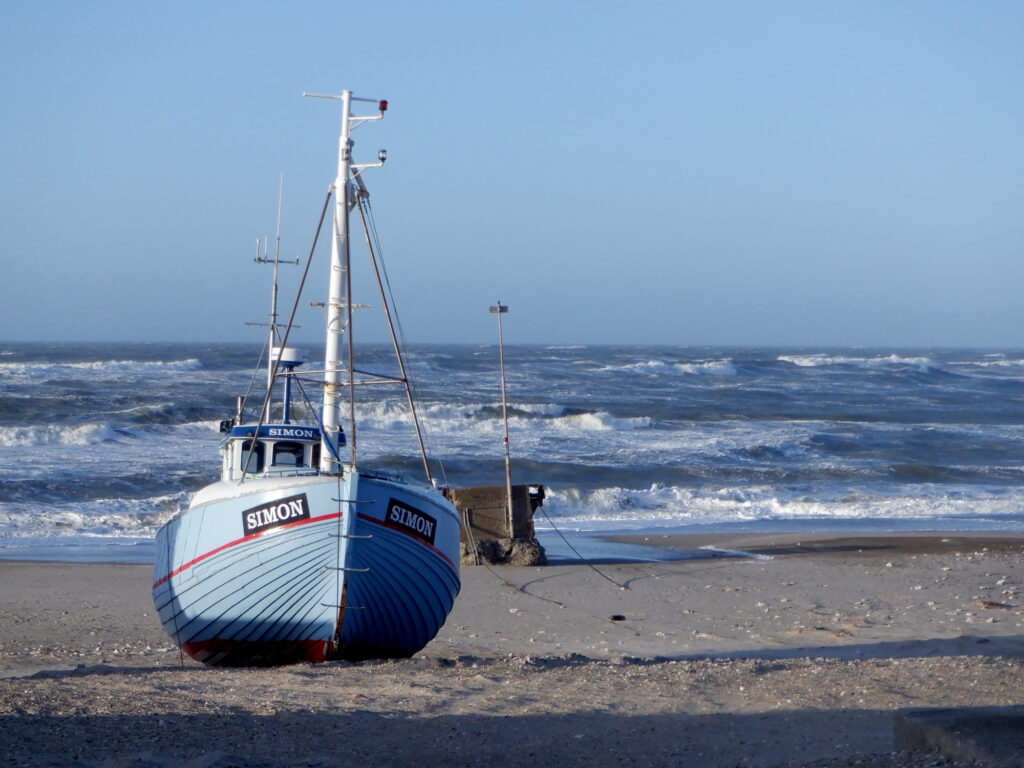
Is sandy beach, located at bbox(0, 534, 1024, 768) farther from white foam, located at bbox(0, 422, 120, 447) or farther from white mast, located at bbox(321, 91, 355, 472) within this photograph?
white foam, located at bbox(0, 422, 120, 447)

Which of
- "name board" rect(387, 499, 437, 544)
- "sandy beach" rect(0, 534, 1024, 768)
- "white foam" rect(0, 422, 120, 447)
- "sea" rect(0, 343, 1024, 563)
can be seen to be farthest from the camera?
"white foam" rect(0, 422, 120, 447)

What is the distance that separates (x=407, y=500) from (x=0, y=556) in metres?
10.4

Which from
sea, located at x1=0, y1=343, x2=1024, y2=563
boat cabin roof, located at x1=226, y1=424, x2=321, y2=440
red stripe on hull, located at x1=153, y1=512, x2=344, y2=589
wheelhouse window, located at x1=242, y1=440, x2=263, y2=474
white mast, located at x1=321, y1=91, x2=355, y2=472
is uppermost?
white mast, located at x1=321, y1=91, x2=355, y2=472

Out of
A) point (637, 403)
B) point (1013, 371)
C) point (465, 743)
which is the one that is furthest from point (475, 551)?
point (1013, 371)

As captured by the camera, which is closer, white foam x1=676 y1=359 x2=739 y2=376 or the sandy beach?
the sandy beach

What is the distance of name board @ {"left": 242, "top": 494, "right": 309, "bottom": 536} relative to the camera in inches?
316

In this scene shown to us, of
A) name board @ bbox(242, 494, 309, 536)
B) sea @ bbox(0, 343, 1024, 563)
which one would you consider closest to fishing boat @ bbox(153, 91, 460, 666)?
name board @ bbox(242, 494, 309, 536)

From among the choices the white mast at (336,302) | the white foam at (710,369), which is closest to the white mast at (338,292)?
the white mast at (336,302)

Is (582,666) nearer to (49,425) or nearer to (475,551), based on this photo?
(475,551)

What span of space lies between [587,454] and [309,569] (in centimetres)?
2227

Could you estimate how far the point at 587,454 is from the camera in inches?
1184

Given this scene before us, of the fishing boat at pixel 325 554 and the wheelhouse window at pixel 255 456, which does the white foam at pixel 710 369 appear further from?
the fishing boat at pixel 325 554

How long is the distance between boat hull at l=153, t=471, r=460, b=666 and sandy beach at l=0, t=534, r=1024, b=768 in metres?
0.33

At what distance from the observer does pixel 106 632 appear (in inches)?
426
